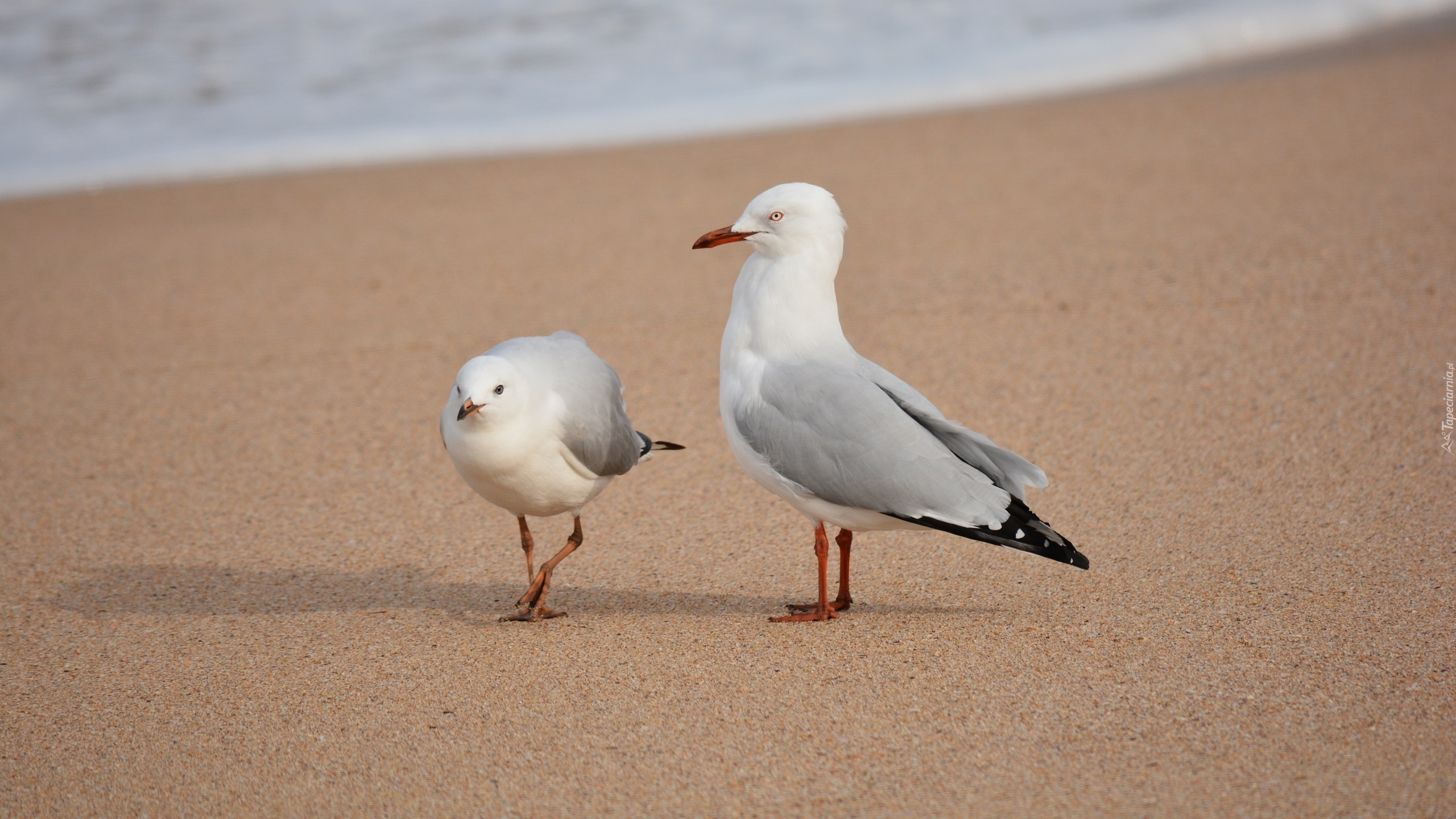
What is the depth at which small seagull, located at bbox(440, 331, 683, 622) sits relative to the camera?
3396 mm

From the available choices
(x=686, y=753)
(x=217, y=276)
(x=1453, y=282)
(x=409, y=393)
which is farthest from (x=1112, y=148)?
(x=686, y=753)

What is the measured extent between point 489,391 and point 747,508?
1287 millimetres

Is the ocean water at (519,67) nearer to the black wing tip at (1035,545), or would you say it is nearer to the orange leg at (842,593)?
the orange leg at (842,593)

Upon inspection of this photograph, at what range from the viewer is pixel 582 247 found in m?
6.78

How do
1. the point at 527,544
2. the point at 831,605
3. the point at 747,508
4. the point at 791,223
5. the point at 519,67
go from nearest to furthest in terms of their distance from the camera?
the point at 791,223
the point at 831,605
the point at 527,544
the point at 747,508
the point at 519,67

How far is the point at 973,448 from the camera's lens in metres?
3.37

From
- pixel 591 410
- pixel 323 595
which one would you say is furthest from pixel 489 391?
pixel 323 595

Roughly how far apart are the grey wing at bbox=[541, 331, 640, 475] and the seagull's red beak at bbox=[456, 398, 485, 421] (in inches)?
11.9

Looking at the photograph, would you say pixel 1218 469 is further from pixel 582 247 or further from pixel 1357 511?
pixel 582 247

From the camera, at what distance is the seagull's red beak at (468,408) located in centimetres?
326

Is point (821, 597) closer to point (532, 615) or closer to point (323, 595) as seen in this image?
point (532, 615)

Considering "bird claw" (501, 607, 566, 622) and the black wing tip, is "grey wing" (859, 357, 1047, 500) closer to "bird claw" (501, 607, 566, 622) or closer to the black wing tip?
the black wing tip

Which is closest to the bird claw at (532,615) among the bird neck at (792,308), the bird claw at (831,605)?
the bird claw at (831,605)

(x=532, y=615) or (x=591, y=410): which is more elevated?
(x=591, y=410)
